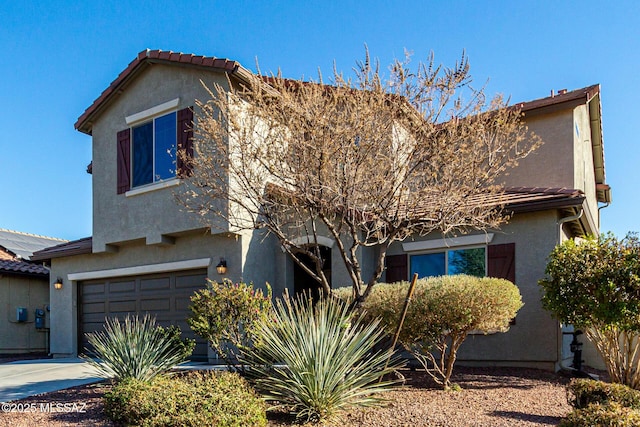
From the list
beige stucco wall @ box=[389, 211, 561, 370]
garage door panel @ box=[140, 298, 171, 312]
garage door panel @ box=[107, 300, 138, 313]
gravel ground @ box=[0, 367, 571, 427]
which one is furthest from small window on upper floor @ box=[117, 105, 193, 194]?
beige stucco wall @ box=[389, 211, 561, 370]

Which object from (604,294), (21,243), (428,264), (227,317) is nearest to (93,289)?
(227,317)

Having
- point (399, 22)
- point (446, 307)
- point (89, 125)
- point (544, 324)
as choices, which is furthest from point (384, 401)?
point (89, 125)

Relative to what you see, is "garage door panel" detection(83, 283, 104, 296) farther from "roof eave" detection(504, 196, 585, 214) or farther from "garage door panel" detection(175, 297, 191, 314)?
Answer: "roof eave" detection(504, 196, 585, 214)

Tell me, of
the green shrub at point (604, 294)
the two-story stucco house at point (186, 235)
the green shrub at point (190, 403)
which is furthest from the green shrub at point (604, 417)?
the two-story stucco house at point (186, 235)

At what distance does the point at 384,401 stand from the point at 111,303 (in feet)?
33.5

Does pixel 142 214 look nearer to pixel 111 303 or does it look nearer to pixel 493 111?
pixel 111 303

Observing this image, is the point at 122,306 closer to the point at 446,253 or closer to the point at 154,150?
the point at 154,150

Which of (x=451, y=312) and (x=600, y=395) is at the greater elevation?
(x=451, y=312)

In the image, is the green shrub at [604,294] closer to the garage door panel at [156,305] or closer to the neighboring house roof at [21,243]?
the garage door panel at [156,305]

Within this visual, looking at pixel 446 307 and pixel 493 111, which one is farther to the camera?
pixel 493 111

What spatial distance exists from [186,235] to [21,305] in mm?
9029

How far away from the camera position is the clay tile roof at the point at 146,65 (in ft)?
39.0

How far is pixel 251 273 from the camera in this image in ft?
41.1

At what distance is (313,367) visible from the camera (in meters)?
6.81
